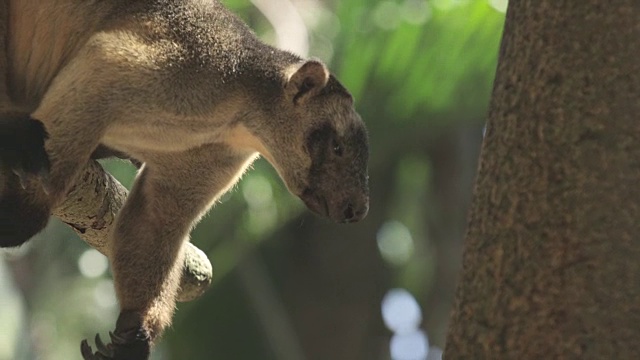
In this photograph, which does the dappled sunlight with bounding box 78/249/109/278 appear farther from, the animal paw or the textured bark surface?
the textured bark surface

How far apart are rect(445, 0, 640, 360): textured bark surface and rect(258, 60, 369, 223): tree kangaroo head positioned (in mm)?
1788

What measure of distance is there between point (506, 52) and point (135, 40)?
1935 millimetres

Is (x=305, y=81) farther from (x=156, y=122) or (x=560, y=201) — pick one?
(x=560, y=201)

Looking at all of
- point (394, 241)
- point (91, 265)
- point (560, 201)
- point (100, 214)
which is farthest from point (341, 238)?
point (560, 201)

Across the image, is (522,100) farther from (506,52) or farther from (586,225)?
(586,225)

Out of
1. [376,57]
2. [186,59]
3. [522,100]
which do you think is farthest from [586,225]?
[376,57]

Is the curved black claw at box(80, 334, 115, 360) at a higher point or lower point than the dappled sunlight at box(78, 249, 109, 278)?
higher

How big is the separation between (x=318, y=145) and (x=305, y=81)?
31cm

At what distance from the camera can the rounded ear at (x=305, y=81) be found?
5.04 m

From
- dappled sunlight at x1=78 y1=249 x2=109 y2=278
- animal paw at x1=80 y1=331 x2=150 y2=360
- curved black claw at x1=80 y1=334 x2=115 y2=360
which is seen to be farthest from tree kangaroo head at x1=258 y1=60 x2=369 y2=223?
dappled sunlight at x1=78 y1=249 x2=109 y2=278

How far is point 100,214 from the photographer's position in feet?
16.9

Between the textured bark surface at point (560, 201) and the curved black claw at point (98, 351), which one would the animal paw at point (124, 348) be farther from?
the textured bark surface at point (560, 201)

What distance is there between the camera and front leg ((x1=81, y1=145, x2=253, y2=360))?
506 cm

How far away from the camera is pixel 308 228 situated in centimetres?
1352
